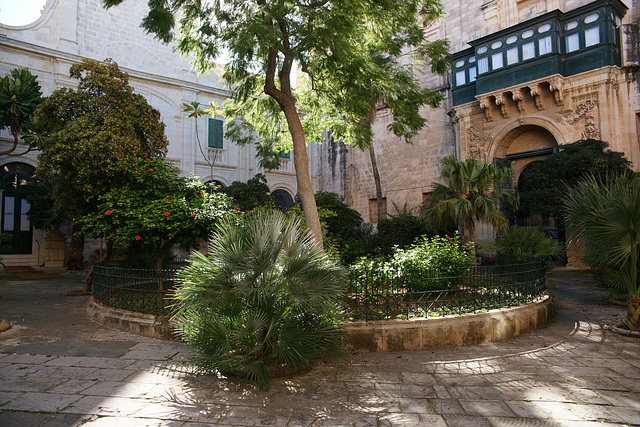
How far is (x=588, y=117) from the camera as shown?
14883mm

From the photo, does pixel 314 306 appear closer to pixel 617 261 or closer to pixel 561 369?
pixel 561 369

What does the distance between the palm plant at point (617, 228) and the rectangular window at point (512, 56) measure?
38.9 feet

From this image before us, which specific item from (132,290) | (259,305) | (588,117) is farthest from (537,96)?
(132,290)

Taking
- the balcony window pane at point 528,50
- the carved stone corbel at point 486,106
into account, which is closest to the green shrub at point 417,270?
the carved stone corbel at point 486,106

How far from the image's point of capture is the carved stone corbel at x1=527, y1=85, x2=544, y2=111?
51.8ft

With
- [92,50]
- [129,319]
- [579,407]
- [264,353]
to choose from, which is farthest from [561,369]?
[92,50]

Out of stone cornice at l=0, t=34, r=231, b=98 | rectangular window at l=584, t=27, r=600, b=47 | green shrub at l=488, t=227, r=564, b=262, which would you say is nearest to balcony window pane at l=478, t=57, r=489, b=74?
rectangular window at l=584, t=27, r=600, b=47

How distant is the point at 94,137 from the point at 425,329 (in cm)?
747

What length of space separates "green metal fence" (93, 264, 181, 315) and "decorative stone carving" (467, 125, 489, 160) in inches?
599

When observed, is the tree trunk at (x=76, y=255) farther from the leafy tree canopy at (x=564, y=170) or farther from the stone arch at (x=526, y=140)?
the stone arch at (x=526, y=140)

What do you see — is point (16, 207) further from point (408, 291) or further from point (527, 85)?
point (527, 85)

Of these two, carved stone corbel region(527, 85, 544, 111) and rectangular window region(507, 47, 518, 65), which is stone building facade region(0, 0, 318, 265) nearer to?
rectangular window region(507, 47, 518, 65)

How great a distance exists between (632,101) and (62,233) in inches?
926

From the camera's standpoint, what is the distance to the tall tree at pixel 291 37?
747cm
